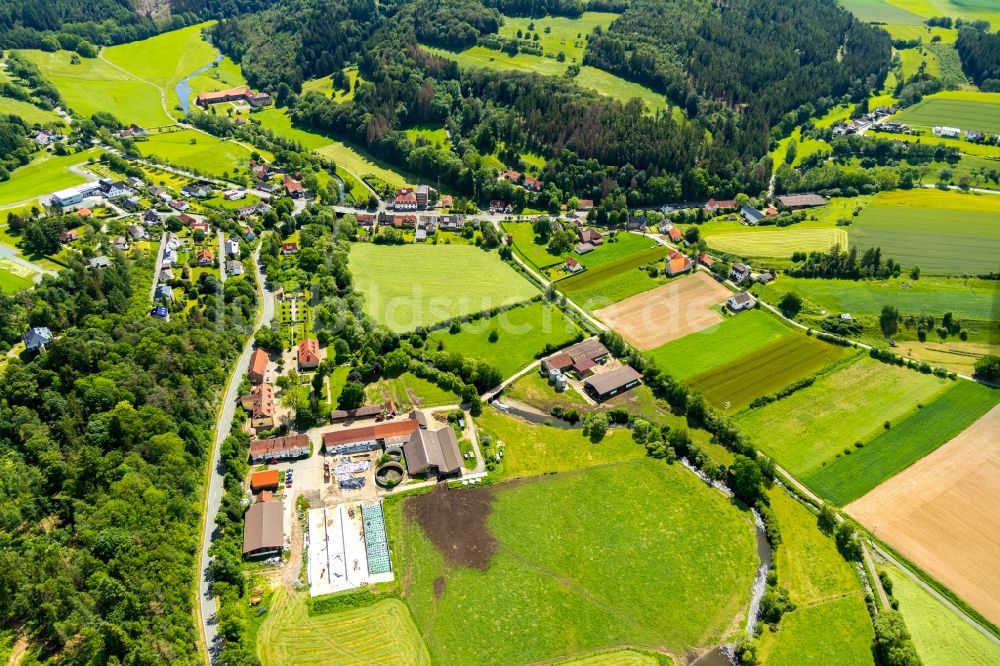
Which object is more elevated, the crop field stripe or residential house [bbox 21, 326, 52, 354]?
residential house [bbox 21, 326, 52, 354]

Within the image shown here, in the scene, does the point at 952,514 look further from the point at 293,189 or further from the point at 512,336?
the point at 293,189

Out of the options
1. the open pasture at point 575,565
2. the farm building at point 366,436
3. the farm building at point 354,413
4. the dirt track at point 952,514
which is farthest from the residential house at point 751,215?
the farm building at point 354,413

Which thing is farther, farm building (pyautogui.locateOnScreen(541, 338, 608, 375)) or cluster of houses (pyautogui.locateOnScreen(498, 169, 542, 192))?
cluster of houses (pyautogui.locateOnScreen(498, 169, 542, 192))

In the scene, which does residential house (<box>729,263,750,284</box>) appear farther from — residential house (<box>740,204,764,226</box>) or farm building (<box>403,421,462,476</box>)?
farm building (<box>403,421,462,476</box>)

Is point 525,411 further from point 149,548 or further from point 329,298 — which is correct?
point 149,548

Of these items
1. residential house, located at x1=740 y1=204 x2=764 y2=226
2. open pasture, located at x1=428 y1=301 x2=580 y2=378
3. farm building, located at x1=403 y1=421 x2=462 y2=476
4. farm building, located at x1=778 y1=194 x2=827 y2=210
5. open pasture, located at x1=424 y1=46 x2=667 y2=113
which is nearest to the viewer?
farm building, located at x1=403 y1=421 x2=462 y2=476

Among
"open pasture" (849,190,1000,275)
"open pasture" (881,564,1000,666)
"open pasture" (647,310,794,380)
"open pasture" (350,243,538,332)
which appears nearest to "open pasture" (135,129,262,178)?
"open pasture" (350,243,538,332)

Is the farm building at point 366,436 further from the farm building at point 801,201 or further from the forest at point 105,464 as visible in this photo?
the farm building at point 801,201
